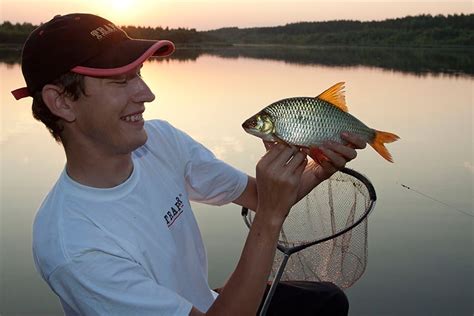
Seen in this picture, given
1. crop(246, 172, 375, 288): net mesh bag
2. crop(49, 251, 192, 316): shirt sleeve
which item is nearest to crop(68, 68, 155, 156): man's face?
crop(49, 251, 192, 316): shirt sleeve

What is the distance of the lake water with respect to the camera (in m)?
4.53

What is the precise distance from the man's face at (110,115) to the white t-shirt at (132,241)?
162mm

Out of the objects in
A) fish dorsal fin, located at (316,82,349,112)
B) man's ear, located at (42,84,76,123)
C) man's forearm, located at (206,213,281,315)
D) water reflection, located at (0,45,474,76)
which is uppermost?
man's ear, located at (42,84,76,123)

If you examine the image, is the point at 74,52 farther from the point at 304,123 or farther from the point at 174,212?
the point at 304,123

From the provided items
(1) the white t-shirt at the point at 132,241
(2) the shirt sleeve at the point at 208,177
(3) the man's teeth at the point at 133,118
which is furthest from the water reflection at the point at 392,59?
(3) the man's teeth at the point at 133,118

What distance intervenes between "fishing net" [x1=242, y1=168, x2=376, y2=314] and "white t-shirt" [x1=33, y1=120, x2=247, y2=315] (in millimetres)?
980

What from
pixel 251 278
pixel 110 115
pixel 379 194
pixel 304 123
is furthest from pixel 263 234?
pixel 379 194

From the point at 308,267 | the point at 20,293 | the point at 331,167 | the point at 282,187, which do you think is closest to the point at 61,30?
the point at 282,187

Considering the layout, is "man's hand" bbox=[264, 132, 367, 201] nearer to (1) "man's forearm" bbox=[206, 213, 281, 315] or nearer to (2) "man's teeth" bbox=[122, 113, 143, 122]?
(1) "man's forearm" bbox=[206, 213, 281, 315]

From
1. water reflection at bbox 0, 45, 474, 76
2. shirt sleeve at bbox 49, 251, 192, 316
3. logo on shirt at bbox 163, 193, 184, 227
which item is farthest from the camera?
water reflection at bbox 0, 45, 474, 76

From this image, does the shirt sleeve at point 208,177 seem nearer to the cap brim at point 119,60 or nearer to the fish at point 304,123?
the fish at point 304,123

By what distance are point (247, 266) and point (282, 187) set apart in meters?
0.31

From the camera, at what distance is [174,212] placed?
7.28ft

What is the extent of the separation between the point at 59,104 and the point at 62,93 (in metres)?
0.05
